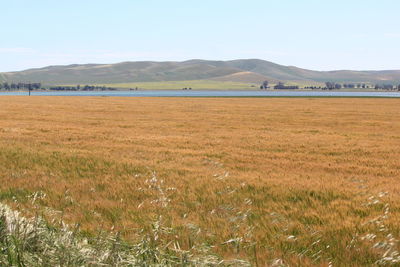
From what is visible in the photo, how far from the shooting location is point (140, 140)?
21047 mm

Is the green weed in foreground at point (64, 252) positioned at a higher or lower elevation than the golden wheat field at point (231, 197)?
higher

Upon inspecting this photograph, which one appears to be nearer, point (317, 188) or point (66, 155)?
point (317, 188)

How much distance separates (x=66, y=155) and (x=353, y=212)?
11098 mm

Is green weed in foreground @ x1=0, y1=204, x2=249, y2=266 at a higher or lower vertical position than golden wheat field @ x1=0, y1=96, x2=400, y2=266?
higher

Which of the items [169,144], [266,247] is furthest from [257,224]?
[169,144]

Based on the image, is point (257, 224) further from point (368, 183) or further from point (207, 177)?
point (368, 183)

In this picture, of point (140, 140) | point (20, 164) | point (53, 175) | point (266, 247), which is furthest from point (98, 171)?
point (140, 140)

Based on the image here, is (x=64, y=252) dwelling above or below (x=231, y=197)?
above

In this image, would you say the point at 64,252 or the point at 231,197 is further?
the point at 231,197

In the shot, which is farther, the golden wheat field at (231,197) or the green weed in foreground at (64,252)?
the golden wheat field at (231,197)

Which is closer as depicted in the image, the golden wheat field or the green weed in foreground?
the green weed in foreground

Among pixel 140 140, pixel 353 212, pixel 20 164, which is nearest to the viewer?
pixel 353 212

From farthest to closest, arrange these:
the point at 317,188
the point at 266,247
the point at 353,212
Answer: the point at 317,188 < the point at 353,212 < the point at 266,247

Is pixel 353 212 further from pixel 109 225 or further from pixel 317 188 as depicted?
pixel 109 225
